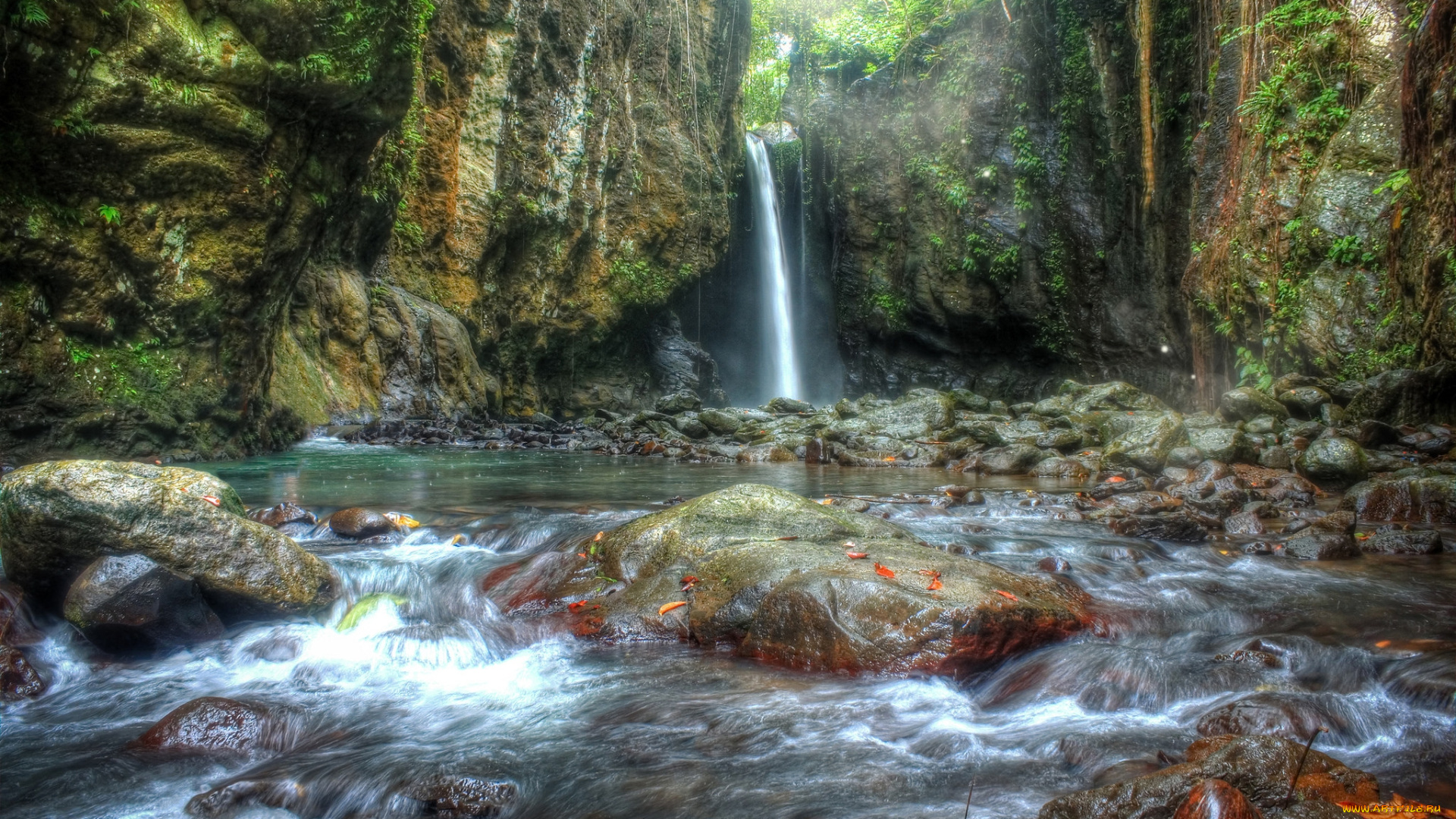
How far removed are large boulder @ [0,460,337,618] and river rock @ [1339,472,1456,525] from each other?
24.3ft

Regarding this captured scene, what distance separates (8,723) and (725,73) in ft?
73.4

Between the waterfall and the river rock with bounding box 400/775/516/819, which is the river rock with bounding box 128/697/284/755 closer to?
the river rock with bounding box 400/775/516/819

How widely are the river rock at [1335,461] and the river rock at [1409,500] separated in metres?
1.06

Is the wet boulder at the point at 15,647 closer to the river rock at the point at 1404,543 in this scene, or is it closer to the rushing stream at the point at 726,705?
the rushing stream at the point at 726,705

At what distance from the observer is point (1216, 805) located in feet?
5.39

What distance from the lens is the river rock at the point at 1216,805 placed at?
163 centimetres

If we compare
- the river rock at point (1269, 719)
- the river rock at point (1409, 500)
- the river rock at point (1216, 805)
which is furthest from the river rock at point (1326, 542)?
the river rock at point (1216, 805)

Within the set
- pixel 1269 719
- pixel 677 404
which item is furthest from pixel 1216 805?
pixel 677 404

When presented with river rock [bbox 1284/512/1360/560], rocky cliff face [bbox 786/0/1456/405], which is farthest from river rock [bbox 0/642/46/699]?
rocky cliff face [bbox 786/0/1456/405]

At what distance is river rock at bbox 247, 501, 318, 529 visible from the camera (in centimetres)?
551

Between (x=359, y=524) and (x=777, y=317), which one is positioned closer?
(x=359, y=524)

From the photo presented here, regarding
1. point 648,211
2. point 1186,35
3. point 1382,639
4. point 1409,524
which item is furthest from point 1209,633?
point 648,211

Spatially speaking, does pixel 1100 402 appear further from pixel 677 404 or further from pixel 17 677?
pixel 17 677

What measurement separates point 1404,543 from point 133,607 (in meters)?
7.06
